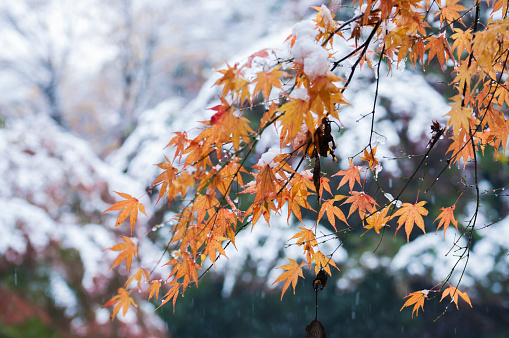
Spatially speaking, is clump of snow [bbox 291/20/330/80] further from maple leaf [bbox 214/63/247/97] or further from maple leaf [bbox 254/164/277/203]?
maple leaf [bbox 254/164/277/203]

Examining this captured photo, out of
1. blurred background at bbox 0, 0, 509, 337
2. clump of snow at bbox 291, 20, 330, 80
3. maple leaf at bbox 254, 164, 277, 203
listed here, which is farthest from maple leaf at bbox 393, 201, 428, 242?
blurred background at bbox 0, 0, 509, 337

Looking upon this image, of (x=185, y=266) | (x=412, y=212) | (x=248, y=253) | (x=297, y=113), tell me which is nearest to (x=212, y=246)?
(x=185, y=266)

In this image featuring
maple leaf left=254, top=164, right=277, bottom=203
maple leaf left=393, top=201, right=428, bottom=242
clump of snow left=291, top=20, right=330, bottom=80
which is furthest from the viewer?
maple leaf left=393, top=201, right=428, bottom=242

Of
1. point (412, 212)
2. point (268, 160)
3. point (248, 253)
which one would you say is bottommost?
point (412, 212)

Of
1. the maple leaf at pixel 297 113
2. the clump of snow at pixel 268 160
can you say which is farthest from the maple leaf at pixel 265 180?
the maple leaf at pixel 297 113

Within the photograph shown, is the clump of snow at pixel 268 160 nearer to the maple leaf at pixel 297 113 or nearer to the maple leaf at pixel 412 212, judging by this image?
the maple leaf at pixel 297 113

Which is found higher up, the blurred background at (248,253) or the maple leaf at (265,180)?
the blurred background at (248,253)

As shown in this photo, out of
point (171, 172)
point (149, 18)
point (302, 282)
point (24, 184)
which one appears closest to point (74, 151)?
point (24, 184)

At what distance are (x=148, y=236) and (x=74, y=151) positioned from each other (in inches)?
41.1

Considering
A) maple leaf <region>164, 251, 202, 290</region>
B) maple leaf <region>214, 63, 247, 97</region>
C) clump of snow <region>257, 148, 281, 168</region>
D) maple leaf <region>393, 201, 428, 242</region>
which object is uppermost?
maple leaf <region>214, 63, 247, 97</region>

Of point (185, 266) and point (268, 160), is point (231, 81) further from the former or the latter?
point (185, 266)

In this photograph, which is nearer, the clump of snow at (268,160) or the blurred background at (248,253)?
the clump of snow at (268,160)

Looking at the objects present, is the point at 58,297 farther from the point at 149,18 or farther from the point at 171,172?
the point at 149,18

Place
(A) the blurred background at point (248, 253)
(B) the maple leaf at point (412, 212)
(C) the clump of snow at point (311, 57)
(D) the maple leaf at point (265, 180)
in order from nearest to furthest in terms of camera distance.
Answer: (C) the clump of snow at point (311, 57)
(D) the maple leaf at point (265, 180)
(B) the maple leaf at point (412, 212)
(A) the blurred background at point (248, 253)
